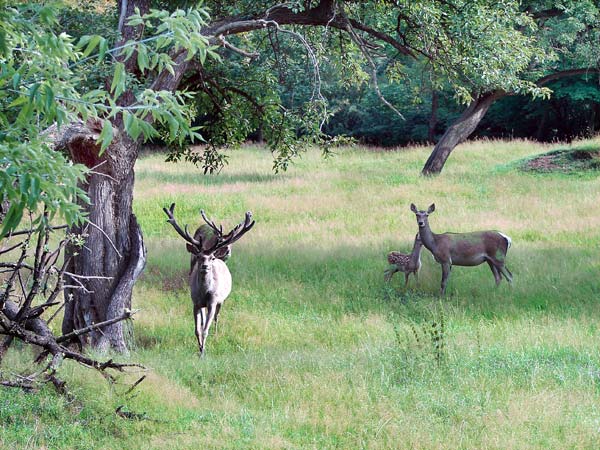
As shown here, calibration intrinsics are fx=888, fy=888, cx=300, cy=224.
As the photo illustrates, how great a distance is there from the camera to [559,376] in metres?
8.48

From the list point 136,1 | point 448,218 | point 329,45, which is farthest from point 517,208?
point 136,1

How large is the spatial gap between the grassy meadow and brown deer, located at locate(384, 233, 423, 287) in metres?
0.29

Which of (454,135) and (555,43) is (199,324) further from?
(555,43)

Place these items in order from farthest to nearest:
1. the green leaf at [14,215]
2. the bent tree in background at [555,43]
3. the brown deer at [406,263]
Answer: the bent tree in background at [555,43]
the brown deer at [406,263]
the green leaf at [14,215]

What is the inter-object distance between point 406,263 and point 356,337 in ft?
10.7

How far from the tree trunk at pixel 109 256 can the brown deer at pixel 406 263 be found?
486cm

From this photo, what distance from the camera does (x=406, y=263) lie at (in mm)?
14961

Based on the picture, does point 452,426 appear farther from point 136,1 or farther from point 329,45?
point 329,45

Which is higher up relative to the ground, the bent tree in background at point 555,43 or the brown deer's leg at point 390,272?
the bent tree in background at point 555,43

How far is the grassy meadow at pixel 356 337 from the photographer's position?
726 centimetres

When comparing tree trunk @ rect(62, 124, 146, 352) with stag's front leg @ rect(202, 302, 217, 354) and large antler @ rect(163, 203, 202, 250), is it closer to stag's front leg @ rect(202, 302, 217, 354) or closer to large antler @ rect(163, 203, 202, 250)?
large antler @ rect(163, 203, 202, 250)

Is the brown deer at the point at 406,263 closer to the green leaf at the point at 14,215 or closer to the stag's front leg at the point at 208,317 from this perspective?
the stag's front leg at the point at 208,317

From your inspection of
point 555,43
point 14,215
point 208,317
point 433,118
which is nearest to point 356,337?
point 208,317

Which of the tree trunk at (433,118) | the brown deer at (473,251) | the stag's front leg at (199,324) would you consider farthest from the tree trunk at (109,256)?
the tree trunk at (433,118)
